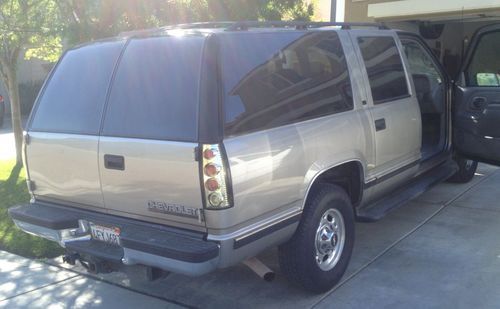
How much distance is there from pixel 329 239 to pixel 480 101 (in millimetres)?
2663

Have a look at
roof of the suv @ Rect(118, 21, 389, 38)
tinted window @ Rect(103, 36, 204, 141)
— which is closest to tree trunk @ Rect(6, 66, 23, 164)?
roof of the suv @ Rect(118, 21, 389, 38)

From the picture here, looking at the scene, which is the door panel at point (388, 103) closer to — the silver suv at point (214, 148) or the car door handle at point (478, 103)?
the silver suv at point (214, 148)

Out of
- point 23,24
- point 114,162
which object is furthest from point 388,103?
point 23,24

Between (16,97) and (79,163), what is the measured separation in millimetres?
6047

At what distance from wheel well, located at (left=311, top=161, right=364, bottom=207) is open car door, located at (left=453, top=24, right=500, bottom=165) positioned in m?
1.94

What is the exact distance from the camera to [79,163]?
3.54 metres

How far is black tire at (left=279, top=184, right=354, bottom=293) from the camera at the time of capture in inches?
141

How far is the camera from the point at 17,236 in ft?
17.7

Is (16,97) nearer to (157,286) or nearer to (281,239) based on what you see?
(157,286)

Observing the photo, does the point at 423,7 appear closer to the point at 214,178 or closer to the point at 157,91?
the point at 157,91

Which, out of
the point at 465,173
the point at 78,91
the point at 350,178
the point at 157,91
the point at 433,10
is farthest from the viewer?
the point at 433,10

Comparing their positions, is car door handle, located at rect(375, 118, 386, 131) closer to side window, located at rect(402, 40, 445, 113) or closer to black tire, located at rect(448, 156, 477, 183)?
side window, located at rect(402, 40, 445, 113)

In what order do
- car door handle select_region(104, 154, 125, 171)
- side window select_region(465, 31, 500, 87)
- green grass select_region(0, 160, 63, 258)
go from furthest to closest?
side window select_region(465, 31, 500, 87) < green grass select_region(0, 160, 63, 258) < car door handle select_region(104, 154, 125, 171)

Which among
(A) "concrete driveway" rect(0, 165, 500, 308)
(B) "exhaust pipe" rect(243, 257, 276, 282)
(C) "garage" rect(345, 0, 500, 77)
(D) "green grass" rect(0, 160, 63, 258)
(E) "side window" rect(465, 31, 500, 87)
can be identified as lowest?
(D) "green grass" rect(0, 160, 63, 258)
